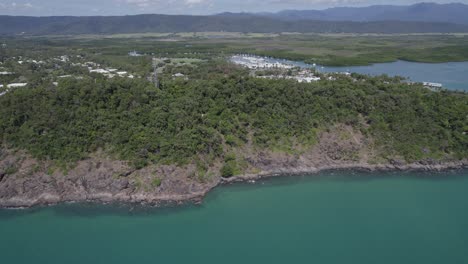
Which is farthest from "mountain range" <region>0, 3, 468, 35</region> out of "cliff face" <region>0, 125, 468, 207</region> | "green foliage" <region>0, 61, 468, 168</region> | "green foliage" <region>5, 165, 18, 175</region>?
"green foliage" <region>5, 165, 18, 175</region>

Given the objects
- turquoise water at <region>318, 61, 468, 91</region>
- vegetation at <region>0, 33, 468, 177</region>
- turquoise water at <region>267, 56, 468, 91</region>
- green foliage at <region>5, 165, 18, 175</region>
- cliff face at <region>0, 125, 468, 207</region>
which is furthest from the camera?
turquoise water at <region>267, 56, 468, 91</region>

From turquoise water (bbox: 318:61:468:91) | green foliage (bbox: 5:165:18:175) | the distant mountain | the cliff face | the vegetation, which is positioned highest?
the distant mountain

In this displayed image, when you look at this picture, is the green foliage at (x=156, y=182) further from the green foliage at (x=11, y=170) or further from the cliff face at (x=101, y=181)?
the green foliage at (x=11, y=170)

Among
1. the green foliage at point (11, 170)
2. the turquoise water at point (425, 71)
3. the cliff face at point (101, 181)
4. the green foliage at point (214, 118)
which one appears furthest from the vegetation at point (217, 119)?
the turquoise water at point (425, 71)

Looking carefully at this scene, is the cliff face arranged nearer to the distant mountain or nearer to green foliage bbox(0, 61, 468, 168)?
green foliage bbox(0, 61, 468, 168)

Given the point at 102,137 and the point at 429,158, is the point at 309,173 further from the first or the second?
the point at 102,137
